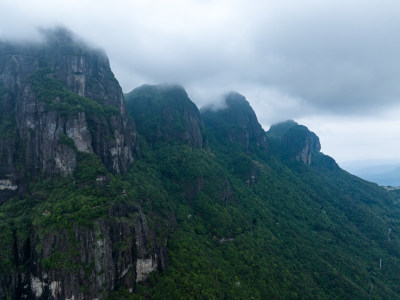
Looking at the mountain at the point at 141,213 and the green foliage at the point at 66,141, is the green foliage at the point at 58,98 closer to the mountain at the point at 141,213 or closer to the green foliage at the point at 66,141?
the mountain at the point at 141,213

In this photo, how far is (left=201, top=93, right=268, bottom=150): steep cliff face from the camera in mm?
167750

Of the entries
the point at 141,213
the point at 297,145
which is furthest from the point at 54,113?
the point at 297,145

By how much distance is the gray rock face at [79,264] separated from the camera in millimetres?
40594

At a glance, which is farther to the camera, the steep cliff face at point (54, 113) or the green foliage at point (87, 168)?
the steep cliff face at point (54, 113)

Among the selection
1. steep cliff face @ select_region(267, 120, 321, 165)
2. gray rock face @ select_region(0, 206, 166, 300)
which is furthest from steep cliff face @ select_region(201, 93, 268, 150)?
gray rock face @ select_region(0, 206, 166, 300)

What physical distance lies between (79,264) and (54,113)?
46.5 m

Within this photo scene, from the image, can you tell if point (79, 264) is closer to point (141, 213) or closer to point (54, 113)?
point (141, 213)

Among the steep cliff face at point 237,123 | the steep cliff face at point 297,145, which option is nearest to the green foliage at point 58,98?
the steep cliff face at point 237,123

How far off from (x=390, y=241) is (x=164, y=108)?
13945 centimetres

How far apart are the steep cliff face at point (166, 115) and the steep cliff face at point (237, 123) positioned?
104 ft

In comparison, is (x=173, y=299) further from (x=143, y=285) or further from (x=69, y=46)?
(x=69, y=46)

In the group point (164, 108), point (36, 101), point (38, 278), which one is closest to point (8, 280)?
point (38, 278)

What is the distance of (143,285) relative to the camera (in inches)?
A: 1902

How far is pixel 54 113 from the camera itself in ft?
215
